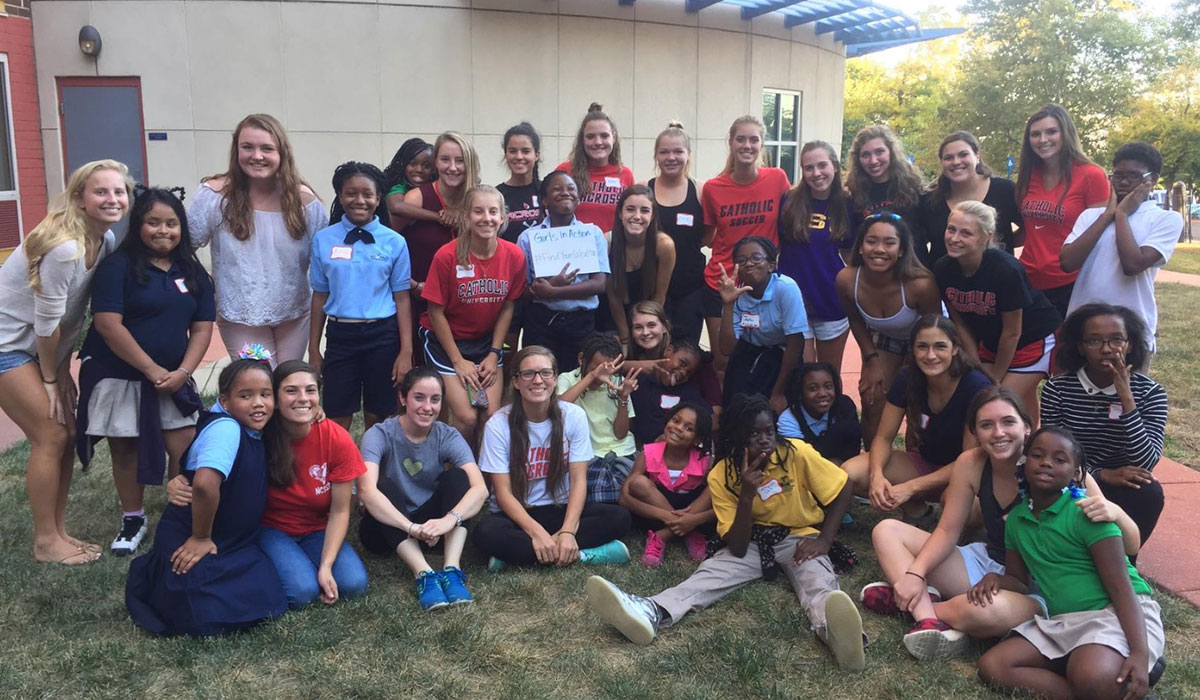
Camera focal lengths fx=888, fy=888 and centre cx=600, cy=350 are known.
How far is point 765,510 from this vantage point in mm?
3967

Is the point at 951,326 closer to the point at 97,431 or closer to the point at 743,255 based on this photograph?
the point at 743,255

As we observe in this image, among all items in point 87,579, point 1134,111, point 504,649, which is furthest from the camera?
point 1134,111

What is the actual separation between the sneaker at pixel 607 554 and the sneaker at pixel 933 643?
1.35 metres

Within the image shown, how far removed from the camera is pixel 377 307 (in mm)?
4508

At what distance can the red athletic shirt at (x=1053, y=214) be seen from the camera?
4664 mm

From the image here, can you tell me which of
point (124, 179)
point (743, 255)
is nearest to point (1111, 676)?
point (743, 255)

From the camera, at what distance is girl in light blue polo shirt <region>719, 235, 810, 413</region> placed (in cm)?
477

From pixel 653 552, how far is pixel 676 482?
1.27 feet

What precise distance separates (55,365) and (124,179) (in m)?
0.89

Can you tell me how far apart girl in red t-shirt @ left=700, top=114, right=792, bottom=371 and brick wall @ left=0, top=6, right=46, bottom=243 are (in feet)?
32.8

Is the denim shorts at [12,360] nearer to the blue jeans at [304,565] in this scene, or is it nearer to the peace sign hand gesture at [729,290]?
the blue jeans at [304,565]

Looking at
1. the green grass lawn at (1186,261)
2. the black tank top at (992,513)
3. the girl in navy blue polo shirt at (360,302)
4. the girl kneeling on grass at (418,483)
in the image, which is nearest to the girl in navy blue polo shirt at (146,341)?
the girl in navy blue polo shirt at (360,302)

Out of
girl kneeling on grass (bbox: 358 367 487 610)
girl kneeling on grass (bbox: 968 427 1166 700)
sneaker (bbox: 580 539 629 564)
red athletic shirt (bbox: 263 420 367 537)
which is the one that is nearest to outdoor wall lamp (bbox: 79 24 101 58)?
girl kneeling on grass (bbox: 358 367 487 610)

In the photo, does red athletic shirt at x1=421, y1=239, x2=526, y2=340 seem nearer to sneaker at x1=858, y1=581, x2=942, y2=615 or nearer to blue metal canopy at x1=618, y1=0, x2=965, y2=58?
sneaker at x1=858, y1=581, x2=942, y2=615
